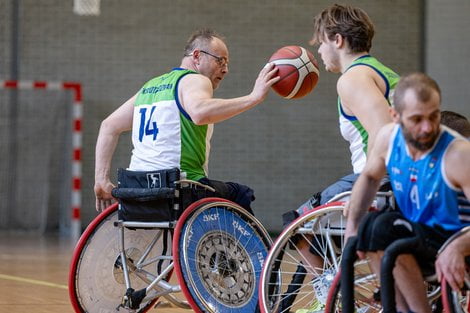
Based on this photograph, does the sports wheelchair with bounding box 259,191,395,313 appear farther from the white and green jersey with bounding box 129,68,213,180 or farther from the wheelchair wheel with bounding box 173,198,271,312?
the white and green jersey with bounding box 129,68,213,180

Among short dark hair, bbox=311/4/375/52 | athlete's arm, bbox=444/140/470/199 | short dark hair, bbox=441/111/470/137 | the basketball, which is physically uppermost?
short dark hair, bbox=311/4/375/52

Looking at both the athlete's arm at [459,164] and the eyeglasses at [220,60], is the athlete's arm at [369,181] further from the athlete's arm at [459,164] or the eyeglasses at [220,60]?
the eyeglasses at [220,60]

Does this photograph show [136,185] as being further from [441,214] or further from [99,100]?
[99,100]

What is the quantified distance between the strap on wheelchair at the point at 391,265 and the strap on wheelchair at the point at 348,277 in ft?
0.50

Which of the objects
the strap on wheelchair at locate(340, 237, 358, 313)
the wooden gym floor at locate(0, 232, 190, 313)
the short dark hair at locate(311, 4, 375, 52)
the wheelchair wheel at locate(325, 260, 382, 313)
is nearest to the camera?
the strap on wheelchair at locate(340, 237, 358, 313)

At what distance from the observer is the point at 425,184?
10.2ft

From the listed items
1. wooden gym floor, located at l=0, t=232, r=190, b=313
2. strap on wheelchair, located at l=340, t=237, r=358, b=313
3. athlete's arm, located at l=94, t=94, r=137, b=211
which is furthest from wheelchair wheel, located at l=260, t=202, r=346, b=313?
wooden gym floor, located at l=0, t=232, r=190, b=313

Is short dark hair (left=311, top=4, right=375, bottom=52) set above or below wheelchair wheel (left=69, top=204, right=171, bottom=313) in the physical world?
above

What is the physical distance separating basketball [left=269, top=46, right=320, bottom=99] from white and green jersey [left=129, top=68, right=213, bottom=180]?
16.9 inches

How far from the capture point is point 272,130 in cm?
1052

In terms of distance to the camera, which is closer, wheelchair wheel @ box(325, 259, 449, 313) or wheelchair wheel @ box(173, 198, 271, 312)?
wheelchair wheel @ box(325, 259, 449, 313)

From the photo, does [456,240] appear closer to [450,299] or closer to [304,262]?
[450,299]

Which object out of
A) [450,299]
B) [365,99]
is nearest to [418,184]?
[450,299]

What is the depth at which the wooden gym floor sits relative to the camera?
5.23 meters
